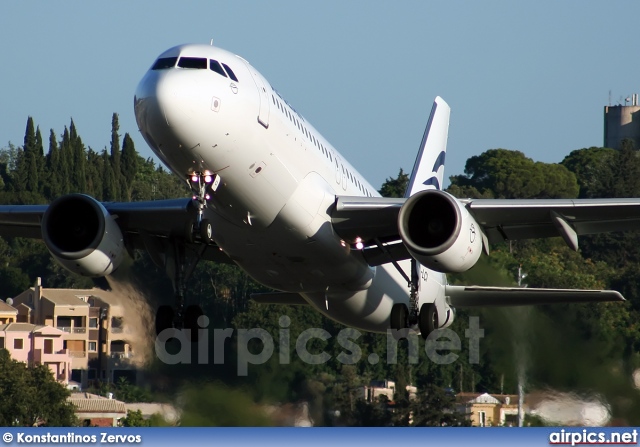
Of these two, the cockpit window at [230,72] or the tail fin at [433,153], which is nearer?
the cockpit window at [230,72]

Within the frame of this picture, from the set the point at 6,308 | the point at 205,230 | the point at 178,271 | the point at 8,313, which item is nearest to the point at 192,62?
the point at 205,230

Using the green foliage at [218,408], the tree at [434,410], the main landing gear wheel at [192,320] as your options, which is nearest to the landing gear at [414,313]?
the main landing gear wheel at [192,320]

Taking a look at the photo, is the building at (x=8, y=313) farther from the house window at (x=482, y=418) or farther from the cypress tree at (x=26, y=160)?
the cypress tree at (x=26, y=160)

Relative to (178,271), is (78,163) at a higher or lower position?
higher

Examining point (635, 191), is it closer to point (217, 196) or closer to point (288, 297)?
point (288, 297)

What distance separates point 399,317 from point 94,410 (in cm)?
1109

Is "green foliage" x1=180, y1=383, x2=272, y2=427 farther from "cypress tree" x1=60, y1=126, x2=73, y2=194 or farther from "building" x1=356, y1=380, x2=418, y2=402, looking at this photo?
"cypress tree" x1=60, y1=126, x2=73, y2=194

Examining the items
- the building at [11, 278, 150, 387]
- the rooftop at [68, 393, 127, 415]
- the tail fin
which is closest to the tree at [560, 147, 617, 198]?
the building at [11, 278, 150, 387]

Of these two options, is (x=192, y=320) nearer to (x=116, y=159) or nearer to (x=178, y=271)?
(x=178, y=271)

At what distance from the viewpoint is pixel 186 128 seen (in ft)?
76.7

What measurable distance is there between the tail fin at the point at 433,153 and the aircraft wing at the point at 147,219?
6.92 m

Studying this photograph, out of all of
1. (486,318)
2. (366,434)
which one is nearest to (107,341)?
(366,434)

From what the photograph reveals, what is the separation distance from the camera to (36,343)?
49.1m

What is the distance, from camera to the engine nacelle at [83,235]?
28.2 m
